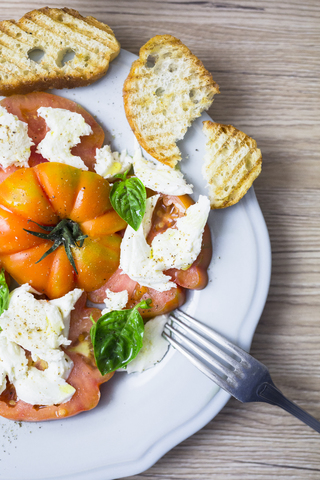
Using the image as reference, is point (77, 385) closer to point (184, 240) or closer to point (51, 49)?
point (184, 240)

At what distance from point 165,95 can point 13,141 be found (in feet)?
2.40

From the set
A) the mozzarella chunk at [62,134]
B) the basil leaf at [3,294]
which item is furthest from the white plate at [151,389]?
the basil leaf at [3,294]

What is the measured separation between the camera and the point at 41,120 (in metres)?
1.68

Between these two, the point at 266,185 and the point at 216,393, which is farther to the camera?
the point at 266,185

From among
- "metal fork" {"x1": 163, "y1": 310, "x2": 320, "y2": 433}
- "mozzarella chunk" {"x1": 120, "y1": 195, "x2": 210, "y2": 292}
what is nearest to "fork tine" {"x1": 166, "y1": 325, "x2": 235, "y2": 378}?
"metal fork" {"x1": 163, "y1": 310, "x2": 320, "y2": 433}

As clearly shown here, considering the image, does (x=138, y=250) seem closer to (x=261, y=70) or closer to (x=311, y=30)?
(x=261, y=70)

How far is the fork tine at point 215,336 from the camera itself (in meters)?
1.61

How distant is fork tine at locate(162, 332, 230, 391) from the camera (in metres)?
1.60

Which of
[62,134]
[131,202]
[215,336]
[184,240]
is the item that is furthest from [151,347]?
[62,134]

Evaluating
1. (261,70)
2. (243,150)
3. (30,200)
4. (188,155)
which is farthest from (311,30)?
(30,200)

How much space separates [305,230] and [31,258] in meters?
1.40

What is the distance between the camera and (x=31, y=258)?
158cm

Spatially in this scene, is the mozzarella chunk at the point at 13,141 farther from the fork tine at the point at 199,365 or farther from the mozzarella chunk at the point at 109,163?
the fork tine at the point at 199,365

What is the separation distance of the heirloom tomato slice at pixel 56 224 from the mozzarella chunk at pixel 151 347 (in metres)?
0.31
